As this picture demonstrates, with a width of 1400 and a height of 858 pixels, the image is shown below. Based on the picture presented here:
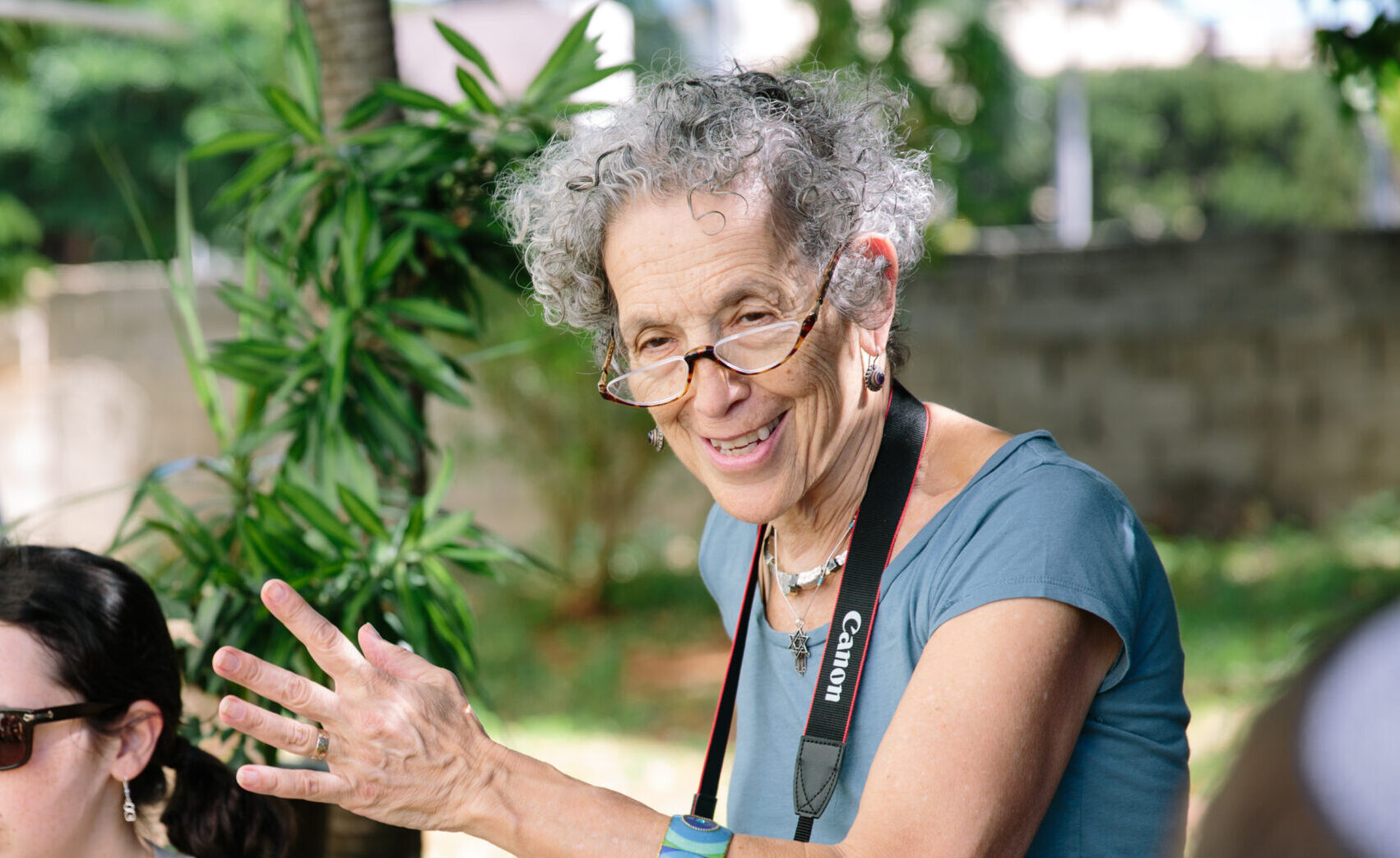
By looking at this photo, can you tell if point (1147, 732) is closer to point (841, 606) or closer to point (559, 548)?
point (841, 606)

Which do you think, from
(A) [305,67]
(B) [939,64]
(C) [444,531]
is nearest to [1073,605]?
(C) [444,531]

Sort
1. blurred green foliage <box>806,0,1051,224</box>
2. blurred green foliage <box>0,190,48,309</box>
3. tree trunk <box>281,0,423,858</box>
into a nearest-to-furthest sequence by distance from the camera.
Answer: tree trunk <box>281,0,423,858</box> → blurred green foliage <box>806,0,1051,224</box> → blurred green foliage <box>0,190,48,309</box>

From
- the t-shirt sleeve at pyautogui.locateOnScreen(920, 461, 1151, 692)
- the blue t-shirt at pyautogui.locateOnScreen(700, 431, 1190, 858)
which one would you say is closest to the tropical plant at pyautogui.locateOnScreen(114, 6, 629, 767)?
the blue t-shirt at pyautogui.locateOnScreen(700, 431, 1190, 858)

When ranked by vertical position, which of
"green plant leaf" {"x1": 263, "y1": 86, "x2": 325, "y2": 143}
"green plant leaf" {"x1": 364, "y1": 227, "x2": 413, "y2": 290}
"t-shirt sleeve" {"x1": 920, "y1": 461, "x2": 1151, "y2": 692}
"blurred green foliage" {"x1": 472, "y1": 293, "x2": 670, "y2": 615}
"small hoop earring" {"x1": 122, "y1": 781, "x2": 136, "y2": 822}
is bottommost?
"blurred green foliage" {"x1": 472, "y1": 293, "x2": 670, "y2": 615}

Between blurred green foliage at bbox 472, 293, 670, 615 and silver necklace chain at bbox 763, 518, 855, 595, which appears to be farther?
blurred green foliage at bbox 472, 293, 670, 615

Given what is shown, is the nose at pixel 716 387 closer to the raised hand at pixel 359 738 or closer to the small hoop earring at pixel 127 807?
the raised hand at pixel 359 738

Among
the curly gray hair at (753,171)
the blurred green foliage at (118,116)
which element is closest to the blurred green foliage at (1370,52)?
the curly gray hair at (753,171)

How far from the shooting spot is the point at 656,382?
72.2 inches

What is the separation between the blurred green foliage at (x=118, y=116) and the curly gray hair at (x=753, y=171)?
14.9 metres

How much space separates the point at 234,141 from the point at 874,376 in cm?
162

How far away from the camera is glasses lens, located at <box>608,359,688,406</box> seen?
1796 millimetres

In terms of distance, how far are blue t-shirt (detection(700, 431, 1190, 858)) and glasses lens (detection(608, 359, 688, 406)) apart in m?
0.40

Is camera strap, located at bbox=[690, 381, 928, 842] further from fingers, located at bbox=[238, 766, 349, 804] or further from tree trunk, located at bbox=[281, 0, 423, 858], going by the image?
tree trunk, located at bbox=[281, 0, 423, 858]

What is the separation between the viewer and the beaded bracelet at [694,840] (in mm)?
1404
